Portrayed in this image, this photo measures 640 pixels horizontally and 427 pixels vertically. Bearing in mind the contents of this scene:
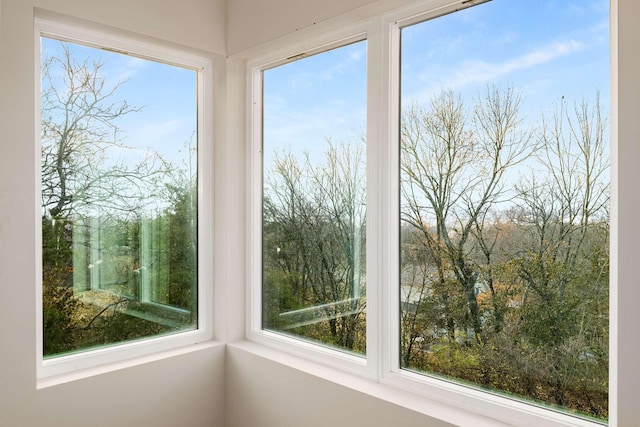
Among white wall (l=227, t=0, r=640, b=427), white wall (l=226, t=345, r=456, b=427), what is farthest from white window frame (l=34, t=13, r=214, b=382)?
white wall (l=226, t=345, r=456, b=427)

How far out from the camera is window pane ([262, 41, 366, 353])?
6.97ft

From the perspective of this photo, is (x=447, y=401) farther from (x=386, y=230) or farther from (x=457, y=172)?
(x=457, y=172)

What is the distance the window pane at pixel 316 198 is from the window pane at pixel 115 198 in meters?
0.43

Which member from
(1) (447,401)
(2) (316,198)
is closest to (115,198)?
(2) (316,198)

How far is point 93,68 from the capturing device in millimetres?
2160

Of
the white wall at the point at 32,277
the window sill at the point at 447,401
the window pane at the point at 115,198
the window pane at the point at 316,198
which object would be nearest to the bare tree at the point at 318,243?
the window pane at the point at 316,198

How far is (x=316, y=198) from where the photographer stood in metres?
2.28

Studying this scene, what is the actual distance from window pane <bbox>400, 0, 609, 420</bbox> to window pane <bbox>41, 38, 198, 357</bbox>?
118cm

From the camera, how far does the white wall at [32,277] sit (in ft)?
5.89

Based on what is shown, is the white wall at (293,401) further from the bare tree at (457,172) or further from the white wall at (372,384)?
the bare tree at (457,172)

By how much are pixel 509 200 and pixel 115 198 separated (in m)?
1.71

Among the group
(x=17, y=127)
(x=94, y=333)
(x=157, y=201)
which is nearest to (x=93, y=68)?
(x=17, y=127)

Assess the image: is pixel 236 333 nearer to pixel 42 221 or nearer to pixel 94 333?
pixel 94 333

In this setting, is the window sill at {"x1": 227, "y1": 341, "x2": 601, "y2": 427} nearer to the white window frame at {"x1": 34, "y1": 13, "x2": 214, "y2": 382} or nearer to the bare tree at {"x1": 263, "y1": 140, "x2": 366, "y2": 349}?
the bare tree at {"x1": 263, "y1": 140, "x2": 366, "y2": 349}
